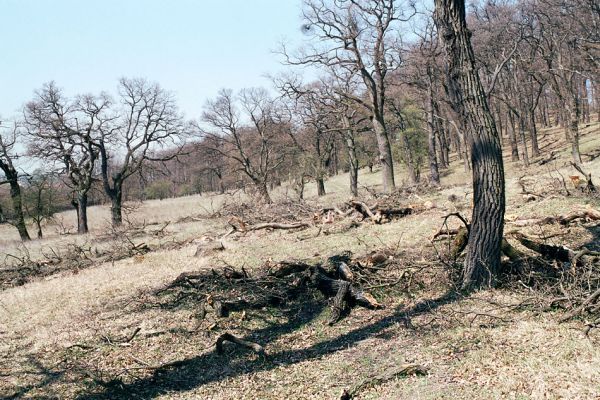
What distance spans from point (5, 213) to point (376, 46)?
83.6 ft

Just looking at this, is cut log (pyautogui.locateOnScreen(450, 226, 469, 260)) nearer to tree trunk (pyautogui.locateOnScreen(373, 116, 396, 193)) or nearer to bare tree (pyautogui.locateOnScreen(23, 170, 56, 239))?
tree trunk (pyautogui.locateOnScreen(373, 116, 396, 193))

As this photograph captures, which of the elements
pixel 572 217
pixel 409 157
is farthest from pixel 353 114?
pixel 572 217

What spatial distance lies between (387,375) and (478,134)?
3.19m

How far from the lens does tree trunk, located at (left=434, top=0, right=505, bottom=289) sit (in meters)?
5.79

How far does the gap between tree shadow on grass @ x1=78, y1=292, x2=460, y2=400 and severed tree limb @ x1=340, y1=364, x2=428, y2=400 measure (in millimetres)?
1106

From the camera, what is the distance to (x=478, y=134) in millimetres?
5906

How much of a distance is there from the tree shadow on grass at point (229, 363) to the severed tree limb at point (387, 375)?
1106 mm

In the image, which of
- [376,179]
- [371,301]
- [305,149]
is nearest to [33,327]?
[371,301]

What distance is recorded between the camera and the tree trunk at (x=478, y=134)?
5.79 m

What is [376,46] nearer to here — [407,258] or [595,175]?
[595,175]

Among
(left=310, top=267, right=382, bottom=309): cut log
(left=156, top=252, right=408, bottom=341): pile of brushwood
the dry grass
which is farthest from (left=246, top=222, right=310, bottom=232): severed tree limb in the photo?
(left=310, top=267, right=382, bottom=309): cut log

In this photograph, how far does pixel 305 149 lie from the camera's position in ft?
109

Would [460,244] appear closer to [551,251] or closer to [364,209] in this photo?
[551,251]

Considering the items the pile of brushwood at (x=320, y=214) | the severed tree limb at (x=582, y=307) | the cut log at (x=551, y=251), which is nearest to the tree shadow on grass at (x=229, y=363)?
the cut log at (x=551, y=251)
